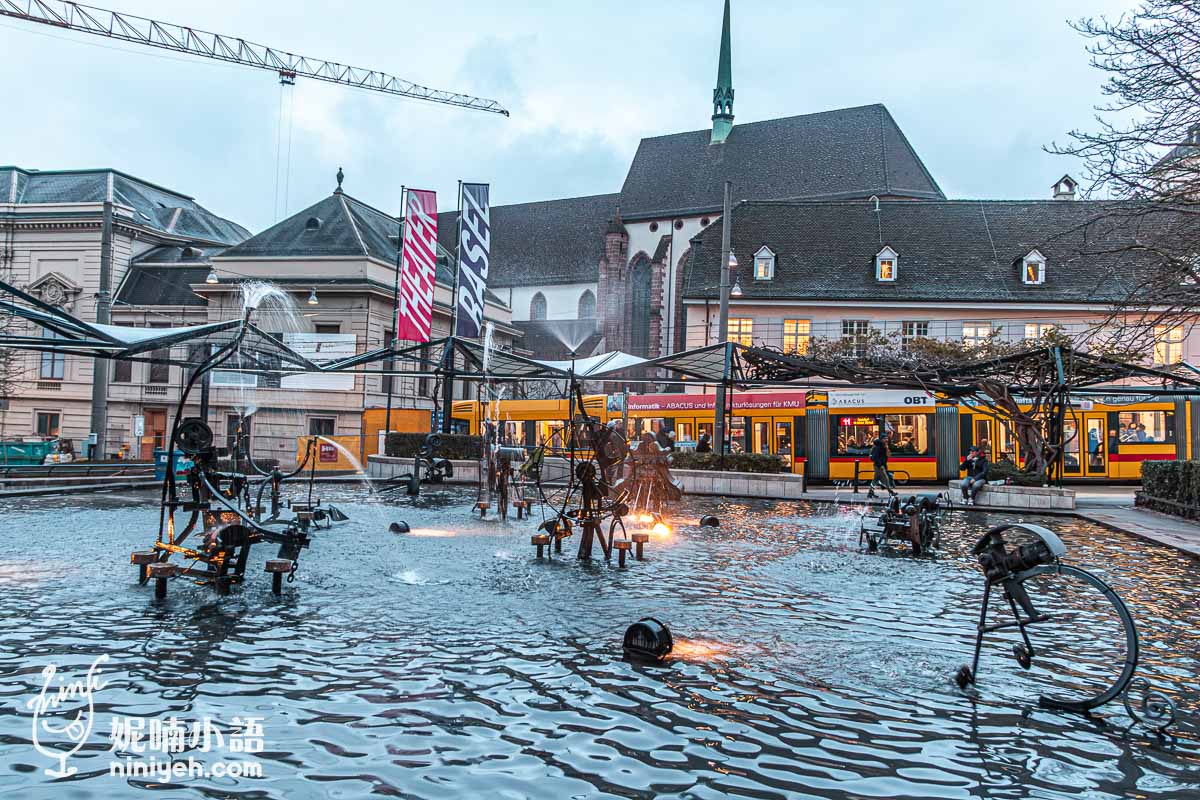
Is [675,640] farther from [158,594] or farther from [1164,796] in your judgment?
[158,594]

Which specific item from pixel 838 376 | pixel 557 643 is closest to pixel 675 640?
pixel 557 643

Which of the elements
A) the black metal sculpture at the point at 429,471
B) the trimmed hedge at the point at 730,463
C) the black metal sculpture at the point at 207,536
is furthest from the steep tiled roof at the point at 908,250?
the black metal sculpture at the point at 207,536

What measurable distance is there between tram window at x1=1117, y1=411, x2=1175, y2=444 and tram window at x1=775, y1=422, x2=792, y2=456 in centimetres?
1245

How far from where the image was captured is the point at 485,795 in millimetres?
4688

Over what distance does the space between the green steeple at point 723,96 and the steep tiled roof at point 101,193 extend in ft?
147

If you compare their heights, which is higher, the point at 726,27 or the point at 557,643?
the point at 726,27

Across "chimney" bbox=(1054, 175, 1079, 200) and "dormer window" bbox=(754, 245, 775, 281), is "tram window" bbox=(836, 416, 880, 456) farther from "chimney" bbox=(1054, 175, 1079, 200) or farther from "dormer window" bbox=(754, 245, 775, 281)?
"chimney" bbox=(1054, 175, 1079, 200)

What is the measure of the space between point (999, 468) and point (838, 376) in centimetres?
1324

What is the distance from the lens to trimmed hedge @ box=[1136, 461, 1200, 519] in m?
20.5

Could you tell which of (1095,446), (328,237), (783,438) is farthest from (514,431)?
(1095,446)

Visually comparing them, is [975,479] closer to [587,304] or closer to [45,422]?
[45,422]

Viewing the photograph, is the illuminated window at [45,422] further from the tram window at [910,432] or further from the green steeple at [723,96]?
the green steeple at [723,96]

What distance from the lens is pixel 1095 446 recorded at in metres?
33.6

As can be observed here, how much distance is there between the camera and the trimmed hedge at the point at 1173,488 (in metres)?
20.5
